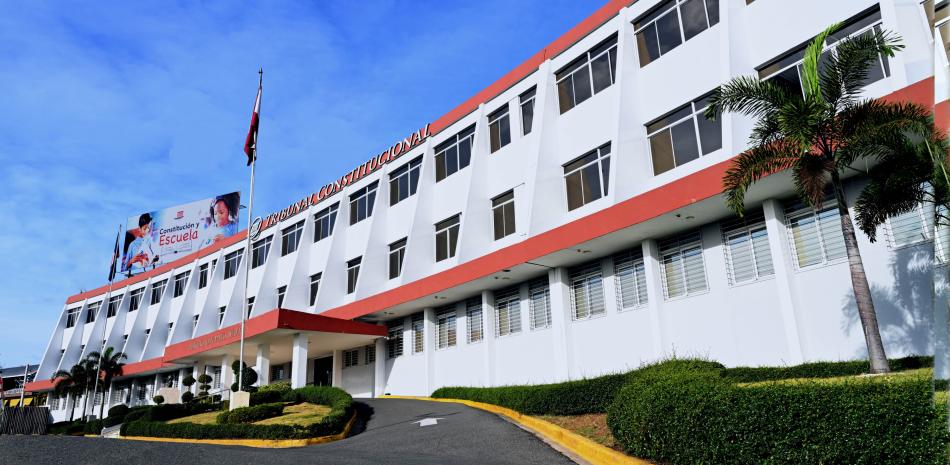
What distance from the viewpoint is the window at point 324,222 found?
36000mm

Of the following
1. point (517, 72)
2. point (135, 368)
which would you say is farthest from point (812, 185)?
point (135, 368)

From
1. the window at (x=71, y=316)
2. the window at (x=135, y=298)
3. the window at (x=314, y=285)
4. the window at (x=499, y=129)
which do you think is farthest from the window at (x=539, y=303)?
the window at (x=71, y=316)

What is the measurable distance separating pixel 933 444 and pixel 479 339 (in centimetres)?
2000

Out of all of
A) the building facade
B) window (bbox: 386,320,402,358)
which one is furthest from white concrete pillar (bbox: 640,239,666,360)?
window (bbox: 386,320,402,358)

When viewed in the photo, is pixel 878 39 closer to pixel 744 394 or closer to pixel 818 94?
pixel 818 94

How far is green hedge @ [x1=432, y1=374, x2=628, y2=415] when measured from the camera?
49.9ft

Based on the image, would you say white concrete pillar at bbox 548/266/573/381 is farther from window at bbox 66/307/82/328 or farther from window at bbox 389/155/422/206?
window at bbox 66/307/82/328

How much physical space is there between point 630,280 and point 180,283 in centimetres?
4041

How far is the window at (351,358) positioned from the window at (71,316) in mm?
39753

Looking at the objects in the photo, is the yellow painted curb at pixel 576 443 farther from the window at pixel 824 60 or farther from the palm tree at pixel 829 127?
the window at pixel 824 60

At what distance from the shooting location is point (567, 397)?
16172 millimetres

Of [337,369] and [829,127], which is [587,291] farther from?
[337,369]

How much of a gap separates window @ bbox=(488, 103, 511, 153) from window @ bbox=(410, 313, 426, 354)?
8.51 meters

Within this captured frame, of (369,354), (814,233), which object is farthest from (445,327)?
(814,233)
